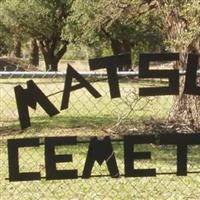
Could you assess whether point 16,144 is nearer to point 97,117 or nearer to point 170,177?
point 170,177

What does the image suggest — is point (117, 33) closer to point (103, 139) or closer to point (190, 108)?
point (190, 108)

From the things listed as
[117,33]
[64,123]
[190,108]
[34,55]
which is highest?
[117,33]

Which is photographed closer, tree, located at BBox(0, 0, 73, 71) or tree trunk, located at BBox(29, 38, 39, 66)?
tree, located at BBox(0, 0, 73, 71)

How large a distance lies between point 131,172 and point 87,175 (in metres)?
0.43

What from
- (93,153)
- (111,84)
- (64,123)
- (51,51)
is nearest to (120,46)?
(51,51)

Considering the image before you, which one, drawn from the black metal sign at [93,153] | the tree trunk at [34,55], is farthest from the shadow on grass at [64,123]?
the tree trunk at [34,55]

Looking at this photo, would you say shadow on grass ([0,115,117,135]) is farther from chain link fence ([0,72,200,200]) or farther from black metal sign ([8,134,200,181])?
black metal sign ([8,134,200,181])

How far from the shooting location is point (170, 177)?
881cm

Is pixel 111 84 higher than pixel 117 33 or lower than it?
lower

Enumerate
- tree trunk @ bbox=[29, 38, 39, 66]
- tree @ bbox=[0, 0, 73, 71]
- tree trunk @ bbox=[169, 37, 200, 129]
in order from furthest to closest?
tree trunk @ bbox=[29, 38, 39, 66] < tree @ bbox=[0, 0, 73, 71] < tree trunk @ bbox=[169, 37, 200, 129]

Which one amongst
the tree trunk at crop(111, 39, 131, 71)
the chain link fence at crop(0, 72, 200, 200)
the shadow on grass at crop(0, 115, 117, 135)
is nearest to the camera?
the chain link fence at crop(0, 72, 200, 200)

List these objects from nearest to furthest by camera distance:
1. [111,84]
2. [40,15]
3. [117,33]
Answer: [111,84] < [117,33] < [40,15]

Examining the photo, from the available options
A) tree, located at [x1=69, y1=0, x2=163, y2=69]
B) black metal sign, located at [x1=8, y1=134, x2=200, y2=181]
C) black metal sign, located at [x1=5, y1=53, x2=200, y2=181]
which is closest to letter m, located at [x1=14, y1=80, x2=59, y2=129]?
black metal sign, located at [x1=5, y1=53, x2=200, y2=181]

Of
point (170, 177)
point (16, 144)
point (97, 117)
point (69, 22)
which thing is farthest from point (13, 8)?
point (16, 144)
